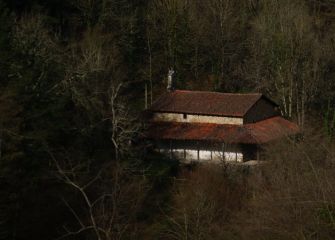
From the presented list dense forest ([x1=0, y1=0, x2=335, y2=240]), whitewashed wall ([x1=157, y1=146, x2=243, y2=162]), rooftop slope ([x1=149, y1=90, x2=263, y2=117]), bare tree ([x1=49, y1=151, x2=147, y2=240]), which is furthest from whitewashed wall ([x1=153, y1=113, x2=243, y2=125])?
bare tree ([x1=49, y1=151, x2=147, y2=240])

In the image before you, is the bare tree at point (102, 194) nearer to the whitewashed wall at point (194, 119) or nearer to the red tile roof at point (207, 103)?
the whitewashed wall at point (194, 119)

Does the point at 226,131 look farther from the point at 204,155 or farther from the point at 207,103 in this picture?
the point at 207,103

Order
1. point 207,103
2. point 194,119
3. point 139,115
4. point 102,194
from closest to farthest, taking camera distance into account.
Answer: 1. point 102,194
2. point 194,119
3. point 207,103
4. point 139,115

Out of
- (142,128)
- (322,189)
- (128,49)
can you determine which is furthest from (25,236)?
(128,49)

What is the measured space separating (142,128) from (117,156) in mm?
6249

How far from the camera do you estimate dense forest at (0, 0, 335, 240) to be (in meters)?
21.8

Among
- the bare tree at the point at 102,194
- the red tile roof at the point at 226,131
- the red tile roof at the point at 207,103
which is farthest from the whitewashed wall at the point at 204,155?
the bare tree at the point at 102,194

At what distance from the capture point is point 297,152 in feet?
85.7

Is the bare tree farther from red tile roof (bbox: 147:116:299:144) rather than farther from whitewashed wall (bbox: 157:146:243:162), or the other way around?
red tile roof (bbox: 147:116:299:144)

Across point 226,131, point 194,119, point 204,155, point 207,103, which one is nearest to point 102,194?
point 204,155

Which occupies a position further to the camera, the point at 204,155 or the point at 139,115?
the point at 139,115

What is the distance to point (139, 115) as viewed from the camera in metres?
41.2

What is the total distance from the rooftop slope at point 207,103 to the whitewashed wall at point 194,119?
1.09ft

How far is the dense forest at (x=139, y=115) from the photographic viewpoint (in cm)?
2184
